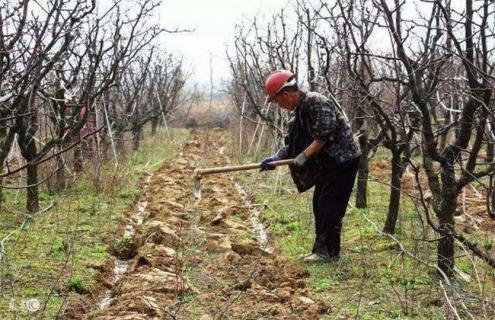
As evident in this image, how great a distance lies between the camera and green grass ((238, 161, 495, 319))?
13.3ft

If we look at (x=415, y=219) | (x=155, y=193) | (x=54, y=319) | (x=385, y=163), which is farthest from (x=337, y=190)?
(x=385, y=163)

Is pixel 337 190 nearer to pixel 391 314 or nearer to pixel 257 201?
pixel 391 314

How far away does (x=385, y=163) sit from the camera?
1383 cm

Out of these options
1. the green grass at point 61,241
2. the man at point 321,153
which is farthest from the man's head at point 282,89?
the green grass at point 61,241

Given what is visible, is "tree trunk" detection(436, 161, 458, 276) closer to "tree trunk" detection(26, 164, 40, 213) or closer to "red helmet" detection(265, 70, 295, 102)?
"red helmet" detection(265, 70, 295, 102)

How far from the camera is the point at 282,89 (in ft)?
17.0

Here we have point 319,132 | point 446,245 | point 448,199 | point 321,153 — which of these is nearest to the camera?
point 448,199

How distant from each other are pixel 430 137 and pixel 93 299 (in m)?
2.59

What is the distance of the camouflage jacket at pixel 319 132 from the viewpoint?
16.9 feet

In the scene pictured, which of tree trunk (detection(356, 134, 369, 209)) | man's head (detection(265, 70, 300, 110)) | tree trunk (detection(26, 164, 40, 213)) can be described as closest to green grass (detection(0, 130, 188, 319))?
tree trunk (detection(26, 164, 40, 213))

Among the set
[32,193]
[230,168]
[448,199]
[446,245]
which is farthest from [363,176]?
[32,193]

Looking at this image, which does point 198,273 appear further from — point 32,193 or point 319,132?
→ point 32,193

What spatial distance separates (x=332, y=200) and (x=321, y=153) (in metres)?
0.41

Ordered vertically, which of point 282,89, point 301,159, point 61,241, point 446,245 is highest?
point 282,89
